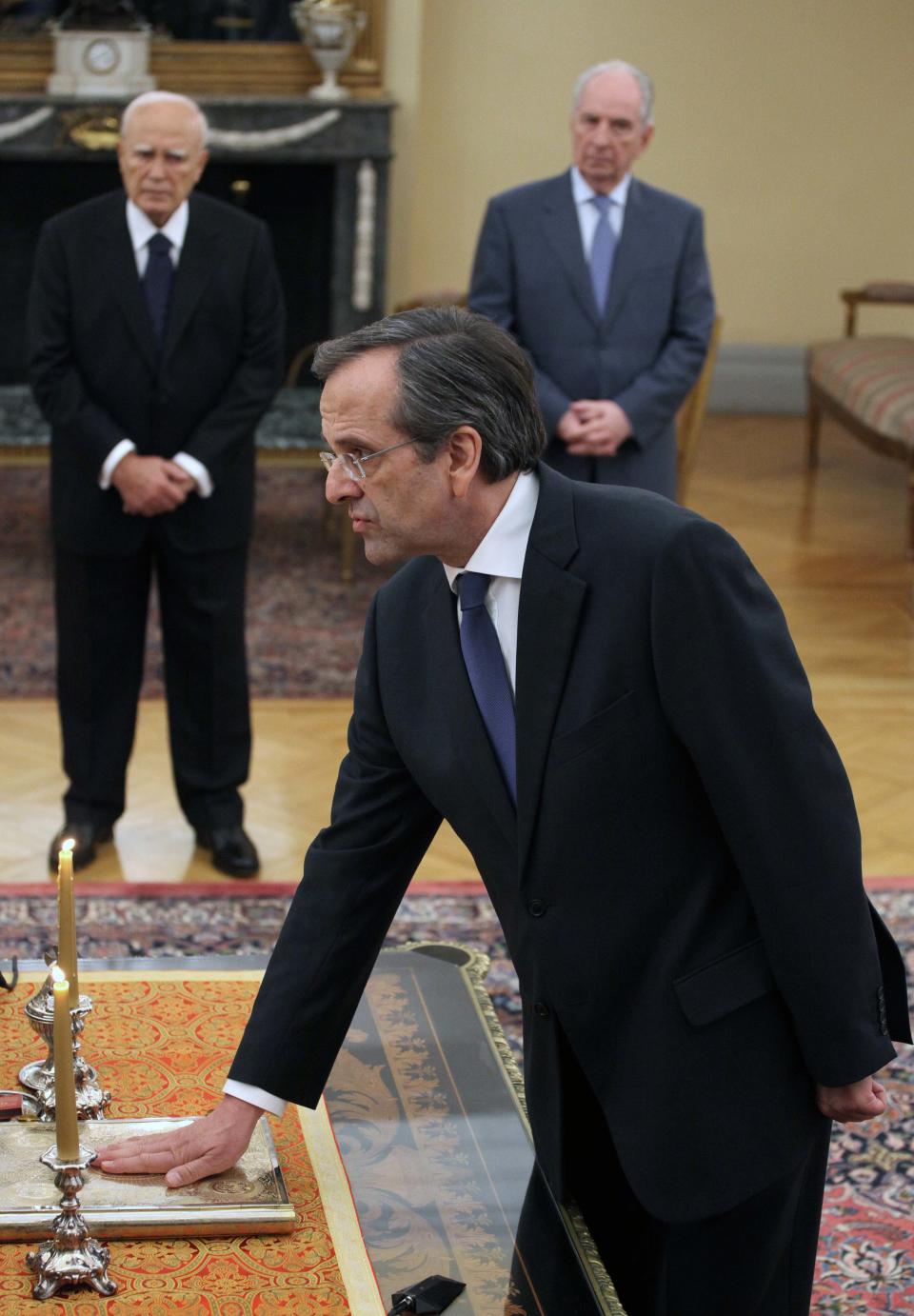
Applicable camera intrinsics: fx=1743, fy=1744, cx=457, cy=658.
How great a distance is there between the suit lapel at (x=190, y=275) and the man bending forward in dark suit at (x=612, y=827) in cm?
248

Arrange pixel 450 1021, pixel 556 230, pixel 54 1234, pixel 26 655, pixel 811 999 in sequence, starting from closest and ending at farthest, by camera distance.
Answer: pixel 54 1234 → pixel 811 999 → pixel 450 1021 → pixel 556 230 → pixel 26 655

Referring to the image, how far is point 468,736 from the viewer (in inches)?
76.4

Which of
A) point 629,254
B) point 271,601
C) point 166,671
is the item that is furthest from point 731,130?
point 166,671

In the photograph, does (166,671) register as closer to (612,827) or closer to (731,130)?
(612,827)

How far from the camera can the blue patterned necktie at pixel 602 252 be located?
4883mm

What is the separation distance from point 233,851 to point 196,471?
99 centimetres

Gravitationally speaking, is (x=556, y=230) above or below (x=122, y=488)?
above

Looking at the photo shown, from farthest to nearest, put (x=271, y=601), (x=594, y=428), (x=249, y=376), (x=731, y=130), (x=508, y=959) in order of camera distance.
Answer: (x=731, y=130), (x=271, y=601), (x=594, y=428), (x=249, y=376), (x=508, y=959)

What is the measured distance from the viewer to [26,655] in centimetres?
634

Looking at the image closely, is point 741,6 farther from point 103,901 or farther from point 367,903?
point 367,903

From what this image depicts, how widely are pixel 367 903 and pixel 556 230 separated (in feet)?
10.5

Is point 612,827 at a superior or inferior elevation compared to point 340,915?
superior

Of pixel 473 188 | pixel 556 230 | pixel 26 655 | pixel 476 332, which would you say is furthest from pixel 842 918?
pixel 473 188

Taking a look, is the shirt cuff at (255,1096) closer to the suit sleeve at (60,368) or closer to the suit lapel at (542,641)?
the suit lapel at (542,641)
